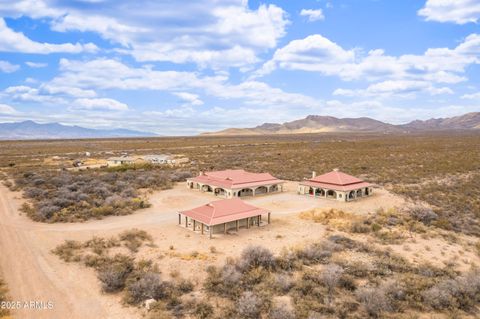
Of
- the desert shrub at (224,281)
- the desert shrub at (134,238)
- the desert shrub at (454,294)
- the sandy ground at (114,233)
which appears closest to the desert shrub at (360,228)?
the sandy ground at (114,233)

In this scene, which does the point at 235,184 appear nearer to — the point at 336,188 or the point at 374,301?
the point at 336,188

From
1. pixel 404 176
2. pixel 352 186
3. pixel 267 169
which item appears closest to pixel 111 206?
pixel 352 186

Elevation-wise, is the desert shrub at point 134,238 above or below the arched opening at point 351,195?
below

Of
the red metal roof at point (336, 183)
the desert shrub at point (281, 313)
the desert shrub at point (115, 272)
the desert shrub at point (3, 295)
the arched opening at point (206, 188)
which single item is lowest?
the desert shrub at point (281, 313)

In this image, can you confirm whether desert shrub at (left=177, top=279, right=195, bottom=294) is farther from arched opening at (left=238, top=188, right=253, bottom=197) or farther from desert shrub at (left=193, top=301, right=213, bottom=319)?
arched opening at (left=238, top=188, right=253, bottom=197)

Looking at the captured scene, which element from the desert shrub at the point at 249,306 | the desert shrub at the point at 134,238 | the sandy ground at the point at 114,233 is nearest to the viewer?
the desert shrub at the point at 249,306

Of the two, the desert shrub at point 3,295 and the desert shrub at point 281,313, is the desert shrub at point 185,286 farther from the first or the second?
the desert shrub at point 3,295
